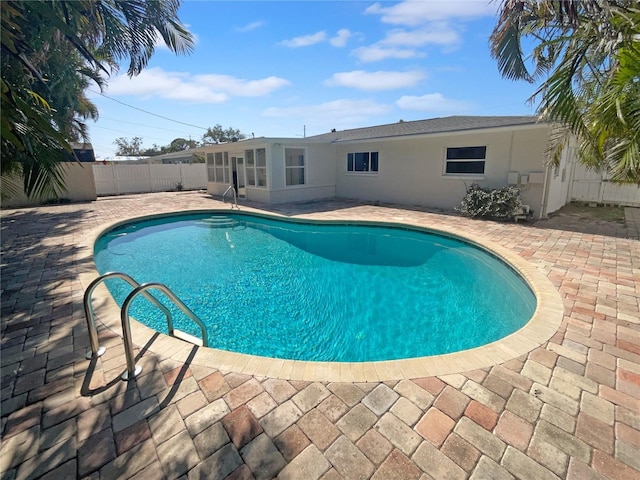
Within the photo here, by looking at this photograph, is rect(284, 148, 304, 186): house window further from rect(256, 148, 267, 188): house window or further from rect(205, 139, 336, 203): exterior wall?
rect(256, 148, 267, 188): house window

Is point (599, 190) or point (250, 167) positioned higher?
point (250, 167)

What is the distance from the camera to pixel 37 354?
3150mm

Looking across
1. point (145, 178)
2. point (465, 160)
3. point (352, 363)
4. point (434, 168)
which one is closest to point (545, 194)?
point (465, 160)

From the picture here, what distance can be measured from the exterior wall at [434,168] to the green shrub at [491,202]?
64 centimetres

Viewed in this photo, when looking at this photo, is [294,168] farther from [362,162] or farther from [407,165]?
[407,165]

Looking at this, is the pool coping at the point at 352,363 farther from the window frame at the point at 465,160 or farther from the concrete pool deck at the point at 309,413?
the window frame at the point at 465,160

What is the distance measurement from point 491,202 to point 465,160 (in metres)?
2.43

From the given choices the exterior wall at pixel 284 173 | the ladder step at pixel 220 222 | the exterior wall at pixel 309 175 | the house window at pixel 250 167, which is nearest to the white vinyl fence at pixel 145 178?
the exterior wall at pixel 284 173

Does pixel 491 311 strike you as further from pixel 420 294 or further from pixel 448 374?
pixel 448 374

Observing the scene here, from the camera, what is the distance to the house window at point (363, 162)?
15.0 m

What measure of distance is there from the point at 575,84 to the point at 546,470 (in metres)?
5.69

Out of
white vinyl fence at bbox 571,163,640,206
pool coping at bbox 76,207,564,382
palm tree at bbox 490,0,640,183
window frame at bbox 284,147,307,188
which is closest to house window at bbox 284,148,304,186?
window frame at bbox 284,147,307,188

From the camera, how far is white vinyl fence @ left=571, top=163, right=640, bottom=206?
12.7 m

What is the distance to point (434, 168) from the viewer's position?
41.9 feet
